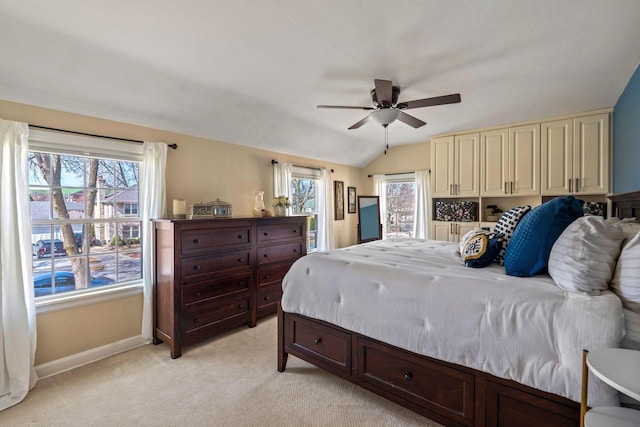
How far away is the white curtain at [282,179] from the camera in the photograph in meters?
4.43

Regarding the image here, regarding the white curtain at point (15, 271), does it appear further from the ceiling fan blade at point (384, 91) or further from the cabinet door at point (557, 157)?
the cabinet door at point (557, 157)

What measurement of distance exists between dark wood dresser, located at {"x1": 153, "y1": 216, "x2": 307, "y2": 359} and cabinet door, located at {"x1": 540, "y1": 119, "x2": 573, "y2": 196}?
11.6ft

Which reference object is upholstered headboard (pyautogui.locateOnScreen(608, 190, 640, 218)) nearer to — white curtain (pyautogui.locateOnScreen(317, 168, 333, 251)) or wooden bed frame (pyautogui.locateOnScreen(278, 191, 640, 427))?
wooden bed frame (pyautogui.locateOnScreen(278, 191, 640, 427))

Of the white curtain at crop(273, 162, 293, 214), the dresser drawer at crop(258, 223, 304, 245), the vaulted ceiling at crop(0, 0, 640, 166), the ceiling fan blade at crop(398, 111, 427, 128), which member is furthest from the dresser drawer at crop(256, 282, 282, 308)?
the ceiling fan blade at crop(398, 111, 427, 128)

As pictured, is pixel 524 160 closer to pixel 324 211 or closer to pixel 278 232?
pixel 324 211

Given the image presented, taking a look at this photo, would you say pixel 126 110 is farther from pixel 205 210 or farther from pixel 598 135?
pixel 598 135

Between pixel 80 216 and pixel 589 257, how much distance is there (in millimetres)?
3750

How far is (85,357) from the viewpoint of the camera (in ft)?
8.75

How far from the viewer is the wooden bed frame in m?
1.42

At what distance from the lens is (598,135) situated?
353cm

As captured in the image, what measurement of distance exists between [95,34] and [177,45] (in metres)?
0.50

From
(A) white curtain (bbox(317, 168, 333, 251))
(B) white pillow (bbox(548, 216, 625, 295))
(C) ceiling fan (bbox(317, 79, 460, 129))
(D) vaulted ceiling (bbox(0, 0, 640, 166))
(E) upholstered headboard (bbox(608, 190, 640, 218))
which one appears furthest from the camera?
(A) white curtain (bbox(317, 168, 333, 251))

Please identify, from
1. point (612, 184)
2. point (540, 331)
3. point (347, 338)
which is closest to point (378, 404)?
point (347, 338)

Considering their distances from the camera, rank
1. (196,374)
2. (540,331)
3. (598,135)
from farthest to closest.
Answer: (598,135) < (196,374) < (540,331)
